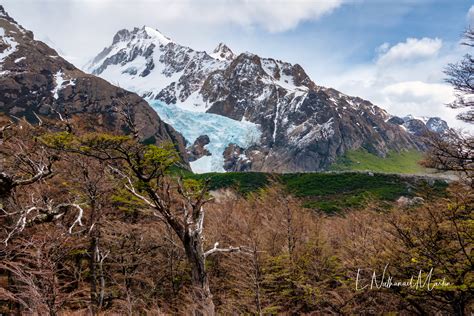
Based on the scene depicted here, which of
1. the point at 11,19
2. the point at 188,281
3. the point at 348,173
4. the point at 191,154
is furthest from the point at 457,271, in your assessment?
the point at 11,19

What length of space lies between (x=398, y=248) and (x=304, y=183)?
108065 mm

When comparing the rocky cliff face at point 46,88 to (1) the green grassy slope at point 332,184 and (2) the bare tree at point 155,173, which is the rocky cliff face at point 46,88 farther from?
(2) the bare tree at point 155,173

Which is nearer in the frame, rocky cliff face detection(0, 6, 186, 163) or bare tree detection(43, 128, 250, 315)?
bare tree detection(43, 128, 250, 315)

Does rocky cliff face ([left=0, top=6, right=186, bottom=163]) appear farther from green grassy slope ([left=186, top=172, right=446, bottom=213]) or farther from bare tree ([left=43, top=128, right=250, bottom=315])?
bare tree ([left=43, top=128, right=250, bottom=315])

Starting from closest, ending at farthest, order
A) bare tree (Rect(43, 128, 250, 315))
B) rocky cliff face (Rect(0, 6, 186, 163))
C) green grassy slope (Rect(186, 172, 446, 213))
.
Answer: bare tree (Rect(43, 128, 250, 315)) < green grassy slope (Rect(186, 172, 446, 213)) < rocky cliff face (Rect(0, 6, 186, 163))

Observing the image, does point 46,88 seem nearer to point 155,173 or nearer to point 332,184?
point 332,184

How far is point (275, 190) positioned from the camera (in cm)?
3114

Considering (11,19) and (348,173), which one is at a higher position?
(11,19)

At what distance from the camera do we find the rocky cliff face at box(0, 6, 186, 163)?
504 feet

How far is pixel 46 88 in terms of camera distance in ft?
542

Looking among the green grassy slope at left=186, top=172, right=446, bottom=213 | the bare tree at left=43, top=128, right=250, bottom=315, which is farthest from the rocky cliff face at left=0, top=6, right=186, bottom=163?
→ the bare tree at left=43, top=128, right=250, bottom=315

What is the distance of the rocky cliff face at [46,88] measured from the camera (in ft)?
504

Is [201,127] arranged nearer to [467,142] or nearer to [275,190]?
[275,190]

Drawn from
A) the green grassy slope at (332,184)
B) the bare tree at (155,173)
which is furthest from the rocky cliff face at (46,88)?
the bare tree at (155,173)
